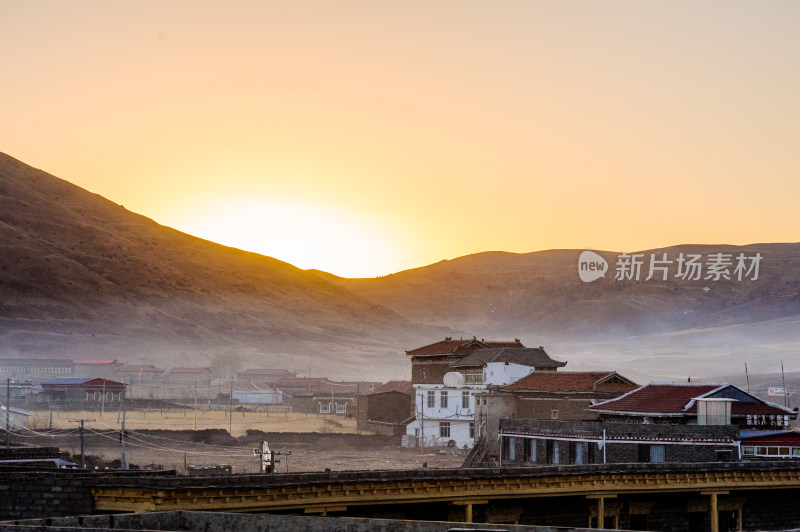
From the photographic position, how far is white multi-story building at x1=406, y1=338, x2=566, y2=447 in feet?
295

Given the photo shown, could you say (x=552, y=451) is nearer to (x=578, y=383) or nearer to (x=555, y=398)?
(x=555, y=398)

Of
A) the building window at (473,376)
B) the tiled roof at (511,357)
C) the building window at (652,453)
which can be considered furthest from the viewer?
the building window at (473,376)

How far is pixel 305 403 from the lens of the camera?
456 feet

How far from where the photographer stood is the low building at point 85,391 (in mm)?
131875

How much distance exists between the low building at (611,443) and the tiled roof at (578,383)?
38.2ft

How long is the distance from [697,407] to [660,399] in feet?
12.7

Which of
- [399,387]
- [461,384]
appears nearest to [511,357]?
[461,384]

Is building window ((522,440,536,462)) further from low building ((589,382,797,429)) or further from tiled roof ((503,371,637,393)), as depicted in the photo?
tiled roof ((503,371,637,393))

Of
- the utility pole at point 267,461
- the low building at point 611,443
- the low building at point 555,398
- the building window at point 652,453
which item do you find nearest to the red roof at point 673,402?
the low building at point 611,443

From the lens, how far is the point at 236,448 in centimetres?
8900

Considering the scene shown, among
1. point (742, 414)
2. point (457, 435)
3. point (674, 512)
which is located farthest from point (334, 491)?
point (457, 435)

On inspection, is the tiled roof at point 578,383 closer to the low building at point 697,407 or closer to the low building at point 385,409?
the low building at point 697,407

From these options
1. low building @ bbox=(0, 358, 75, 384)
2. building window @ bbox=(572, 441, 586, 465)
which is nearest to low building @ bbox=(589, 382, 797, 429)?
building window @ bbox=(572, 441, 586, 465)

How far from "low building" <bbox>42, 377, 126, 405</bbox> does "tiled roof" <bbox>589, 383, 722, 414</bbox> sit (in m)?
84.4
